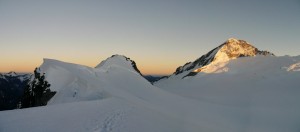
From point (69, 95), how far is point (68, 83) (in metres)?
2.70

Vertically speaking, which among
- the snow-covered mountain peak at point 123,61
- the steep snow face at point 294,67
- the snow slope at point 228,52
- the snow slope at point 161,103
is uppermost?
the snow slope at point 228,52

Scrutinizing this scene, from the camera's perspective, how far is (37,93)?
3195 centimetres

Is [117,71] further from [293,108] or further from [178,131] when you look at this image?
[178,131]

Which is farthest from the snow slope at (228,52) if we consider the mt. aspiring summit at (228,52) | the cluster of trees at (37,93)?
the cluster of trees at (37,93)

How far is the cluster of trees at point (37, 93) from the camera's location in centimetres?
3005

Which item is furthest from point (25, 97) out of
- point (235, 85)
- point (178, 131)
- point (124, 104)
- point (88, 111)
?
point (235, 85)

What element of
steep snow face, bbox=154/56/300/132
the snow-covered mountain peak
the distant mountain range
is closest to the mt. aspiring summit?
steep snow face, bbox=154/56/300/132

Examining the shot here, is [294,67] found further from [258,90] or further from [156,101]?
[156,101]

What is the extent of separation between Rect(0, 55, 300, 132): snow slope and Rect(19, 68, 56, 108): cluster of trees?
78 centimetres

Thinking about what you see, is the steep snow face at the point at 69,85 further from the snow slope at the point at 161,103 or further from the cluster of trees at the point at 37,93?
the cluster of trees at the point at 37,93

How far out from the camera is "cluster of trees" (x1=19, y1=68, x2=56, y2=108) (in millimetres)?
30050

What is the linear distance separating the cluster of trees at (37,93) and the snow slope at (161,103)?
78 cm

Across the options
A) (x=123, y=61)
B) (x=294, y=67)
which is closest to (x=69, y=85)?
(x=123, y=61)

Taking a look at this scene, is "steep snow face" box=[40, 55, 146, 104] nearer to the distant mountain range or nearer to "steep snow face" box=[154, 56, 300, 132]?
the distant mountain range
